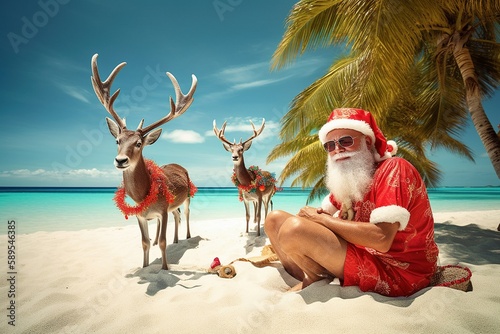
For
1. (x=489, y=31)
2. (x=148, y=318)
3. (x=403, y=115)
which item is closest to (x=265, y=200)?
(x=403, y=115)

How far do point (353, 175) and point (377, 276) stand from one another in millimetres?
779

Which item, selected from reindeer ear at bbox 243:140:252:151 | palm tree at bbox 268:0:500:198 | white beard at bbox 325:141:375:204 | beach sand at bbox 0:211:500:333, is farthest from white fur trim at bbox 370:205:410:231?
reindeer ear at bbox 243:140:252:151

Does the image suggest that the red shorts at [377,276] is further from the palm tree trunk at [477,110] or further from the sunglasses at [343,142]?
the palm tree trunk at [477,110]

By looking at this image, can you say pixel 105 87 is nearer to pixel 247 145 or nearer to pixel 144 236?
pixel 144 236

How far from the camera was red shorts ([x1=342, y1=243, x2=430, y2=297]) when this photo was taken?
176cm

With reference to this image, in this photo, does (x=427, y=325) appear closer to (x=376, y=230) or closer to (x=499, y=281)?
(x=376, y=230)

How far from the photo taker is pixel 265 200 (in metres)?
7.30

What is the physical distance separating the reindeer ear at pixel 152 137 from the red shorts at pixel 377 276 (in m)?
2.78

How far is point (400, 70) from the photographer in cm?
377

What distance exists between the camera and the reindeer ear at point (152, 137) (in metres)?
3.28

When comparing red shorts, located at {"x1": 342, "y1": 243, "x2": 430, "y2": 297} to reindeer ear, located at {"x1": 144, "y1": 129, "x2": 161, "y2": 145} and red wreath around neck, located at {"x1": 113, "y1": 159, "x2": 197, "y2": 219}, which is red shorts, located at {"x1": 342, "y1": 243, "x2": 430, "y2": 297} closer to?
red wreath around neck, located at {"x1": 113, "y1": 159, "x2": 197, "y2": 219}

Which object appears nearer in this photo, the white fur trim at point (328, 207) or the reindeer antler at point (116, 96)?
the white fur trim at point (328, 207)

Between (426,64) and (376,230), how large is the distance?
286 inches

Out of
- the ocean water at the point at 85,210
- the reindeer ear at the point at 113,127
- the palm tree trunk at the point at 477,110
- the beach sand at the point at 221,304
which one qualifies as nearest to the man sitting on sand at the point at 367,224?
the beach sand at the point at 221,304
